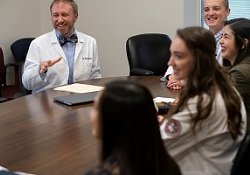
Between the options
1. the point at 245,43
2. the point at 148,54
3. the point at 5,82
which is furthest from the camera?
the point at 5,82

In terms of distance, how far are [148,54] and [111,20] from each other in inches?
39.2

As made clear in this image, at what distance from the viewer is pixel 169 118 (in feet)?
4.88

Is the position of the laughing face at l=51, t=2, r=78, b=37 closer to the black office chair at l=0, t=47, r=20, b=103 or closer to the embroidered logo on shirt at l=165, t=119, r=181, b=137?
the black office chair at l=0, t=47, r=20, b=103

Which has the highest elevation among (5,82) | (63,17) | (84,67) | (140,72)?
(63,17)

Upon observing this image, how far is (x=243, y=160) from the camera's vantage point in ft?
4.60

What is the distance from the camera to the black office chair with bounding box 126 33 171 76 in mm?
4156

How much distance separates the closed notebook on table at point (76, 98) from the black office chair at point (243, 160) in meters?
1.21

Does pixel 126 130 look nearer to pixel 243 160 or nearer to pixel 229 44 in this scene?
pixel 243 160

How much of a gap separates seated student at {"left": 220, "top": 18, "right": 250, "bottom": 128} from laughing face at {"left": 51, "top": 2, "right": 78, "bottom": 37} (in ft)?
4.70

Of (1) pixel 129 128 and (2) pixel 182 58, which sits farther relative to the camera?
(2) pixel 182 58

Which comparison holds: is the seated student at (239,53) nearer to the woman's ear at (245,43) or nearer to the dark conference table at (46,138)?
the woman's ear at (245,43)

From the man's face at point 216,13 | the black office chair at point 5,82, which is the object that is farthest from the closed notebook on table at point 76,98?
the black office chair at point 5,82

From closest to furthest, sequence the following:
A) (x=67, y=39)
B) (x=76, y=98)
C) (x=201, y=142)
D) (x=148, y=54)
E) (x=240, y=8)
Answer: (x=201, y=142), (x=76, y=98), (x=67, y=39), (x=148, y=54), (x=240, y=8)

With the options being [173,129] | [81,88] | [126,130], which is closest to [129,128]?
[126,130]
